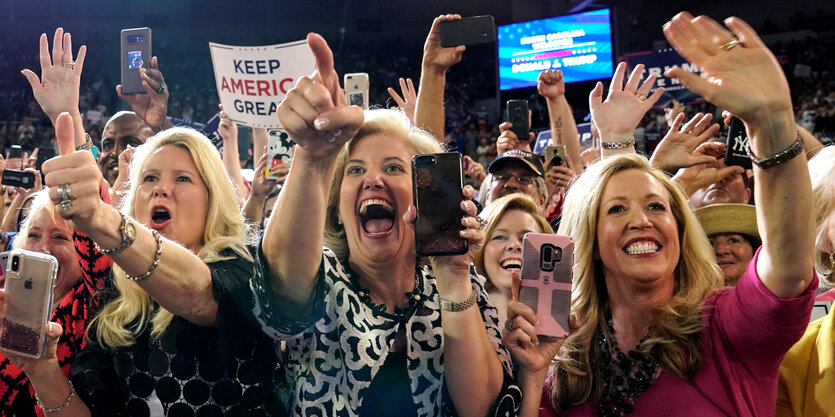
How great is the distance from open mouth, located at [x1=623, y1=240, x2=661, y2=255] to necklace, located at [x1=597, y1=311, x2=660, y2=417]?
216 mm

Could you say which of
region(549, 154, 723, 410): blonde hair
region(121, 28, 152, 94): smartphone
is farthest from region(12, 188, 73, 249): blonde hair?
region(549, 154, 723, 410): blonde hair

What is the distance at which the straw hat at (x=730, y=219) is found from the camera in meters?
2.72

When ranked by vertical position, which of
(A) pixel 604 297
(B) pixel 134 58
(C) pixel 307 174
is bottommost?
(A) pixel 604 297

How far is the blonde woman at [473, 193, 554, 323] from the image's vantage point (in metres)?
2.62

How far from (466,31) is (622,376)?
146 centimetres

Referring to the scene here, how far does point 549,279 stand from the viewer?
184cm

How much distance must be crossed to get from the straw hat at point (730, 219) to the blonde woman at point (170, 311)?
1629 mm

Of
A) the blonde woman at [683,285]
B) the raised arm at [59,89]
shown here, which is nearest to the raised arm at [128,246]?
the blonde woman at [683,285]

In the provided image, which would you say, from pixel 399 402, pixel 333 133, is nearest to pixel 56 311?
pixel 399 402

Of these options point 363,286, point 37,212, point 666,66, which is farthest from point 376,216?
point 666,66

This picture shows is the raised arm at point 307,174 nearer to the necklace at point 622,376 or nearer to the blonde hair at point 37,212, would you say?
the necklace at point 622,376

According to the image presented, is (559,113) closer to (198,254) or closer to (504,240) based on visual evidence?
(504,240)

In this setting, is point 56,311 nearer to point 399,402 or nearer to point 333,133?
point 399,402

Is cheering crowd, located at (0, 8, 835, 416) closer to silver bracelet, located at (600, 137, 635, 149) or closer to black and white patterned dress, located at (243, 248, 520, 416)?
black and white patterned dress, located at (243, 248, 520, 416)
